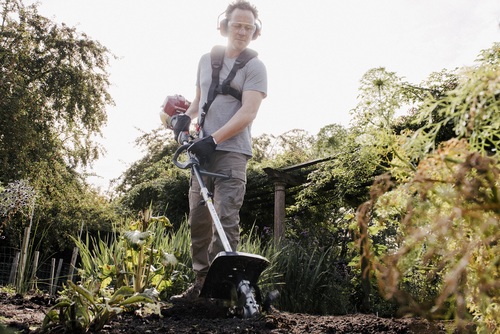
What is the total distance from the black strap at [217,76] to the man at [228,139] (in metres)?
0.02

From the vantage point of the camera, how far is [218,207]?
10.3 ft

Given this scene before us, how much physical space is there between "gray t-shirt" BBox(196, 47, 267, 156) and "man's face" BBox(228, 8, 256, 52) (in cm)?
12

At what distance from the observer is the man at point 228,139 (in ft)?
10.2

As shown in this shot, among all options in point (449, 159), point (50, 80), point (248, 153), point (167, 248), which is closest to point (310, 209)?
point (167, 248)

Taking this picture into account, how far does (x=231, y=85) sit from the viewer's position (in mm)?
3348

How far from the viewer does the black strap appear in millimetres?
3338

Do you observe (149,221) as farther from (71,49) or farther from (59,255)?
(71,49)

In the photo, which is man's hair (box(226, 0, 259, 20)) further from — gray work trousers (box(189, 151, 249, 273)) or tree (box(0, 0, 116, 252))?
tree (box(0, 0, 116, 252))

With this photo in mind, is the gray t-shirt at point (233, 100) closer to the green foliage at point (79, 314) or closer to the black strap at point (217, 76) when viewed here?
the black strap at point (217, 76)

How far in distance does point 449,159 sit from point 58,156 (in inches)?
571

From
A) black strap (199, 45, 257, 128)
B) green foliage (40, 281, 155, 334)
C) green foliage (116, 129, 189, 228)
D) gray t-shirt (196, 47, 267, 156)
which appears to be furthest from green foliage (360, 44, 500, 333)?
green foliage (116, 129, 189, 228)

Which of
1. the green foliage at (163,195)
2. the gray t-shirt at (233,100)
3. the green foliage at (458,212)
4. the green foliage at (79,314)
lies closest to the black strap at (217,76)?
the gray t-shirt at (233,100)

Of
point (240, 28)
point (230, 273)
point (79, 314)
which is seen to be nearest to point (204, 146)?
point (230, 273)

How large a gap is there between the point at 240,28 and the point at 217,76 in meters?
0.35
